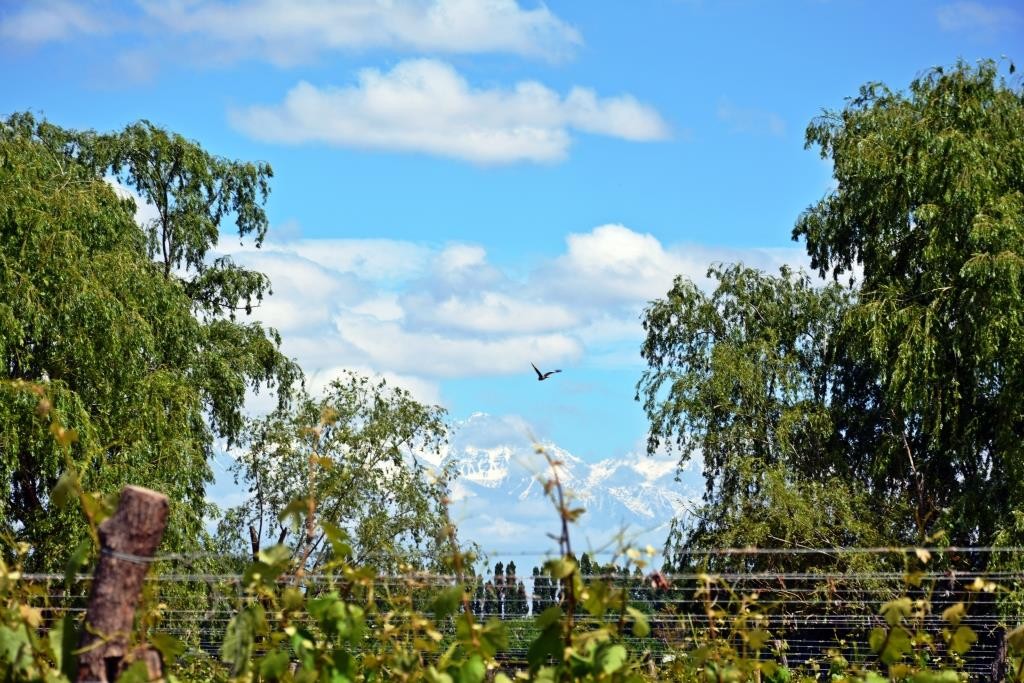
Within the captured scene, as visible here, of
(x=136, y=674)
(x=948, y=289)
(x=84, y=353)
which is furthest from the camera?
(x=948, y=289)

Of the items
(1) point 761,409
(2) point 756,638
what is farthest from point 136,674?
(1) point 761,409

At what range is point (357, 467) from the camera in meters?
22.9

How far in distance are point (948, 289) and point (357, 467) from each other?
33.9 feet

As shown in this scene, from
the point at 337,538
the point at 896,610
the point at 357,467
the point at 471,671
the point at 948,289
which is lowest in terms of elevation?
the point at 471,671

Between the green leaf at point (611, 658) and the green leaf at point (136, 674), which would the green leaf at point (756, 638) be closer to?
the green leaf at point (611, 658)

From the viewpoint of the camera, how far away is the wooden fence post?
2453mm

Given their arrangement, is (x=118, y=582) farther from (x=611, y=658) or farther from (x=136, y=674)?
(x=611, y=658)

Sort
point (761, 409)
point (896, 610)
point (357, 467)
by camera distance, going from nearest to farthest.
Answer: point (896, 610), point (761, 409), point (357, 467)

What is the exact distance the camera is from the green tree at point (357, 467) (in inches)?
888

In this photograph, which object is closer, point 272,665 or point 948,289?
point 272,665

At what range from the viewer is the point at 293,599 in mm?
2631

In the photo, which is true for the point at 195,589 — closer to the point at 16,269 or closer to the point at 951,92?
the point at 16,269

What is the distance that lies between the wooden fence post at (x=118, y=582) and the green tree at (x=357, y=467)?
1956 centimetres

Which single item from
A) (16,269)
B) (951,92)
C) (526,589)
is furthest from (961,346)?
(526,589)
